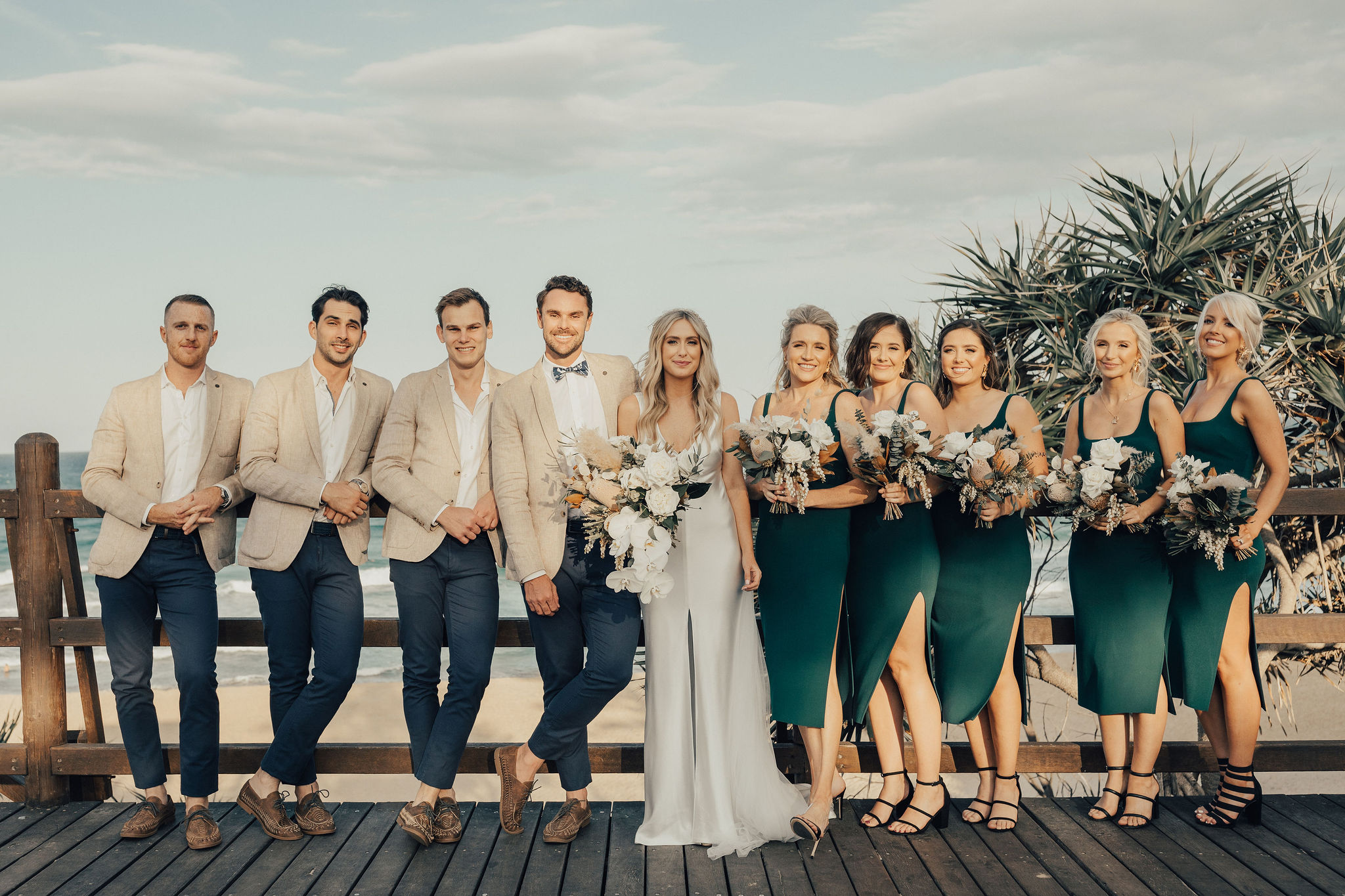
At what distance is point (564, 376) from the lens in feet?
12.5

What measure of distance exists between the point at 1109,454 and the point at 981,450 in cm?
58

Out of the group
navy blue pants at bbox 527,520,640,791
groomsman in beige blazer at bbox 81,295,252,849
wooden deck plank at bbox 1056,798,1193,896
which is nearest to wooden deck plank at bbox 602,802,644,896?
navy blue pants at bbox 527,520,640,791

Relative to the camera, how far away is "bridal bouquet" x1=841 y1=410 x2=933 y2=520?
3551 millimetres

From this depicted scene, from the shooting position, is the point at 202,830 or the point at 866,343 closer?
the point at 202,830

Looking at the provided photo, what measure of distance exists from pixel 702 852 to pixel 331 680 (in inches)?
62.1

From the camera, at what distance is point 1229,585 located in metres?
3.91

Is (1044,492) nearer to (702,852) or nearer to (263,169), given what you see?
(702,852)

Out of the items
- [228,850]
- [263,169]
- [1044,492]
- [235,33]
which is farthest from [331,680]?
[263,169]

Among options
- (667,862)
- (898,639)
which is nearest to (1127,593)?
(898,639)

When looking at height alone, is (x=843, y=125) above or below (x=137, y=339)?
above

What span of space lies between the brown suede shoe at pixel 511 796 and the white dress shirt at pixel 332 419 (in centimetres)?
134

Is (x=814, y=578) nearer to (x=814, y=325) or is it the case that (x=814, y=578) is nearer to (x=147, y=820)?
(x=814, y=325)

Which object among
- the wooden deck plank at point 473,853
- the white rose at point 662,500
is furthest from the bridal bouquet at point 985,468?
the wooden deck plank at point 473,853

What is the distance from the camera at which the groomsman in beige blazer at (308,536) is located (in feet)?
12.1
